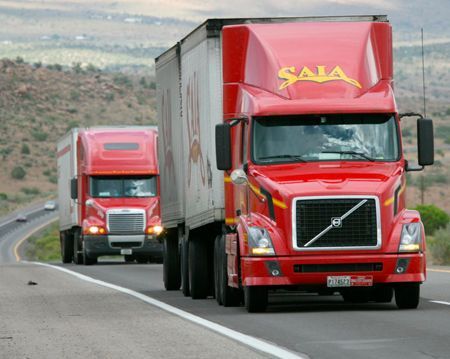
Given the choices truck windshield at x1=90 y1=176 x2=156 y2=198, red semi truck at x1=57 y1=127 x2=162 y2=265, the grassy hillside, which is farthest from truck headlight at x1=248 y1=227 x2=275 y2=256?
the grassy hillside

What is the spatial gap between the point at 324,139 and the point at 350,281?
2018 mm

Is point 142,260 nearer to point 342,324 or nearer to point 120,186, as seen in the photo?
point 120,186

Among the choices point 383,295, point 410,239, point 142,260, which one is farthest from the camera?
point 142,260

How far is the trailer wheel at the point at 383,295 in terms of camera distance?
2144 centimetres

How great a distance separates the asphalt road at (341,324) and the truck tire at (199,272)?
9.2 inches

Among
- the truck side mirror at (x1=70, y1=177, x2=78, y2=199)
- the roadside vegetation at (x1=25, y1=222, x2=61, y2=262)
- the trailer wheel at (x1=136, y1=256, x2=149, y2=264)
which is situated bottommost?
the roadside vegetation at (x1=25, y1=222, x2=61, y2=262)

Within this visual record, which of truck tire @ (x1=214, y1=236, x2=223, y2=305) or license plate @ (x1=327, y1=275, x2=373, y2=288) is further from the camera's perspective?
truck tire @ (x1=214, y1=236, x2=223, y2=305)

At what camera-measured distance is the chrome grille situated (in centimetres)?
4494

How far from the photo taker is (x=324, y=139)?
20.2 metres

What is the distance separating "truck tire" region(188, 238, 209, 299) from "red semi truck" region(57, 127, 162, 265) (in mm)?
19641

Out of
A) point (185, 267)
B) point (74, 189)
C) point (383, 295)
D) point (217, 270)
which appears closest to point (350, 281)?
point (383, 295)

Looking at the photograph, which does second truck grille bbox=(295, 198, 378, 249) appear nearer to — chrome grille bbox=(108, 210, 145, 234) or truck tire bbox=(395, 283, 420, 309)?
truck tire bbox=(395, 283, 420, 309)

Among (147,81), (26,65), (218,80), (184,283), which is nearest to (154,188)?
(184,283)

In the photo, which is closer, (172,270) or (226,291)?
(226,291)
